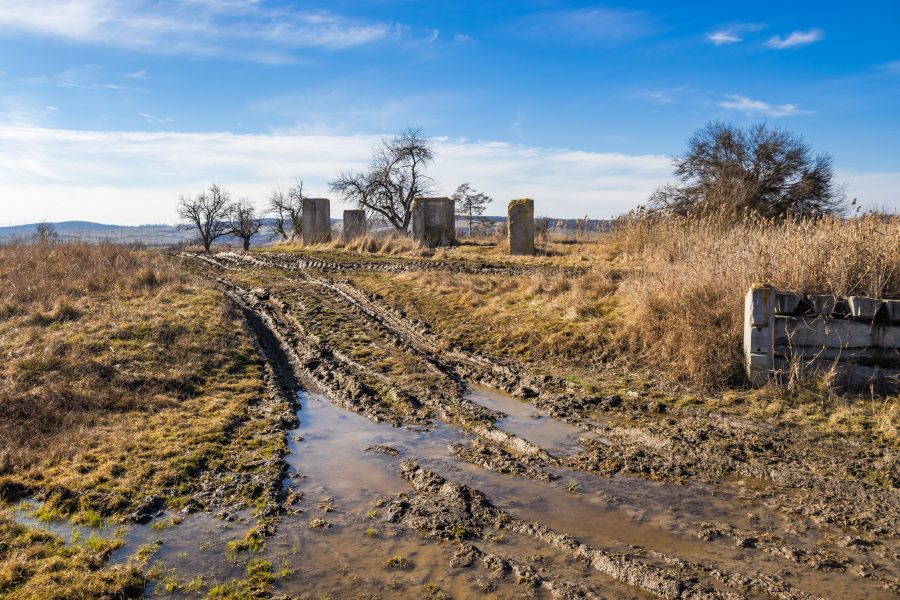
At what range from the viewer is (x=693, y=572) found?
12.7 feet

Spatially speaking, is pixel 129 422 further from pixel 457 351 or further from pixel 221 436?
pixel 457 351

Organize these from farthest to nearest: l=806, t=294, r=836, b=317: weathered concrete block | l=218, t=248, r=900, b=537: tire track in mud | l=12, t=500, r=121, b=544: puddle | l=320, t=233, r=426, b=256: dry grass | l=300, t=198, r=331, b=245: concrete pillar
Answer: l=300, t=198, r=331, b=245: concrete pillar < l=320, t=233, r=426, b=256: dry grass < l=806, t=294, r=836, b=317: weathered concrete block < l=218, t=248, r=900, b=537: tire track in mud < l=12, t=500, r=121, b=544: puddle

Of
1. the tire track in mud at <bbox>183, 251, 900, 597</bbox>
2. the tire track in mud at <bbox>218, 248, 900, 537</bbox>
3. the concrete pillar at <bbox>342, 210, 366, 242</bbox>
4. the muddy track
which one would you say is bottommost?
the tire track in mud at <bbox>218, 248, 900, 537</bbox>

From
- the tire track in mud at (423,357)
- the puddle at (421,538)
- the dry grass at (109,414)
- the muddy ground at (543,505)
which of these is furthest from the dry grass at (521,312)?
the dry grass at (109,414)

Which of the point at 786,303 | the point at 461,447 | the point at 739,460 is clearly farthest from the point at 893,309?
the point at 461,447

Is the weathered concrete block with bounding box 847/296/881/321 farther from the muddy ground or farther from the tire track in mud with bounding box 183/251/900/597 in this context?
the tire track in mud with bounding box 183/251/900/597

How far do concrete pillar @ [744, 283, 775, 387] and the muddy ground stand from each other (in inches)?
41.2

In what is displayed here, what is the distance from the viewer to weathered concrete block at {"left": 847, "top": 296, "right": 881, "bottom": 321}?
6.93m

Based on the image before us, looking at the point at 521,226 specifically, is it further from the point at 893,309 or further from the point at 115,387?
the point at 115,387

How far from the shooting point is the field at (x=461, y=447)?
3.94 metres

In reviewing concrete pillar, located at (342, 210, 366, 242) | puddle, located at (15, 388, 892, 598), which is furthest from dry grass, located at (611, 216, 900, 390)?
concrete pillar, located at (342, 210, 366, 242)

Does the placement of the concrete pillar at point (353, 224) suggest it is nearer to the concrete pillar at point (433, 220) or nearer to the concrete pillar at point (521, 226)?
the concrete pillar at point (433, 220)

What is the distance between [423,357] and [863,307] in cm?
567

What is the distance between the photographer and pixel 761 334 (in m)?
7.30
